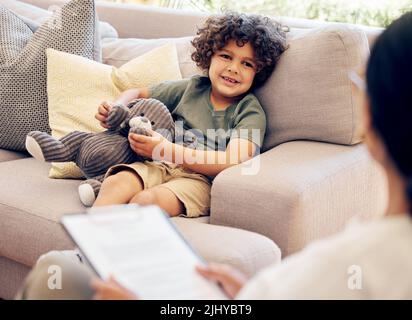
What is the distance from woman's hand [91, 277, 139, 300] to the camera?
101 cm

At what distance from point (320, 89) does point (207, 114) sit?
36 centimetres

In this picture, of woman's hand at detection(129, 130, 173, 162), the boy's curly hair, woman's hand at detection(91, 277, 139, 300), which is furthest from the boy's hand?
woman's hand at detection(91, 277, 139, 300)

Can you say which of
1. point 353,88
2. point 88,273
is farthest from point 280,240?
point 88,273

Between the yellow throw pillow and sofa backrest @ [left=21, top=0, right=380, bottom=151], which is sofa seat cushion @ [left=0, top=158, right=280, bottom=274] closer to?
the yellow throw pillow

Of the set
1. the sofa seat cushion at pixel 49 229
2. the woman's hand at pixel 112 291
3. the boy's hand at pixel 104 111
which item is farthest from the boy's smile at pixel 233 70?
the woman's hand at pixel 112 291

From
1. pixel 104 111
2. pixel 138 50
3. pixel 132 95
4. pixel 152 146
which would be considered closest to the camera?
pixel 152 146

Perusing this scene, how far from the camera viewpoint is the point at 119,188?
191cm

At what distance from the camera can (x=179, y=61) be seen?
2438 millimetres

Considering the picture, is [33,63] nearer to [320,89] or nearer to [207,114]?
[207,114]

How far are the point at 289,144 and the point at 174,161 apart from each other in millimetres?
344

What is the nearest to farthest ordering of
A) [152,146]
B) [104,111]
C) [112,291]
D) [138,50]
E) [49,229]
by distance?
1. [112,291]
2. [49,229]
3. [152,146]
4. [104,111]
5. [138,50]

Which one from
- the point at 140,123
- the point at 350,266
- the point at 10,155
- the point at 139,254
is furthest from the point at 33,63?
the point at 350,266
